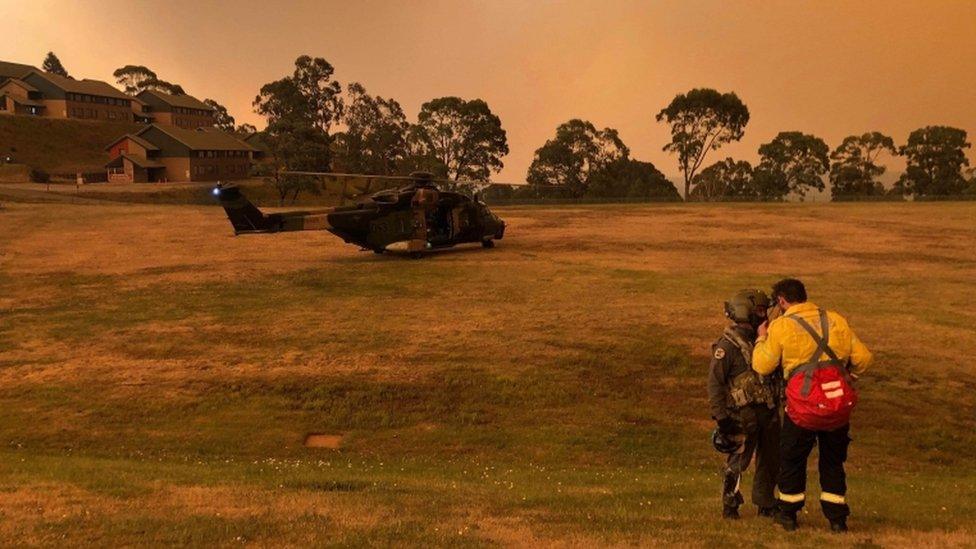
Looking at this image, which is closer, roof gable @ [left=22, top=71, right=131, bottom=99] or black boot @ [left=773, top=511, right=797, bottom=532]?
black boot @ [left=773, top=511, right=797, bottom=532]

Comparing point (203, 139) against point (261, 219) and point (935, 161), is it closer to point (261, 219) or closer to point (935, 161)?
point (261, 219)

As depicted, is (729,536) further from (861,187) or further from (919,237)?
(861,187)

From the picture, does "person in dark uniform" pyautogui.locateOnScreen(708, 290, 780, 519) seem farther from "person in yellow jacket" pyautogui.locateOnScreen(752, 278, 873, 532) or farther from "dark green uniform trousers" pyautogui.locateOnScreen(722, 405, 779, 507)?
"person in yellow jacket" pyautogui.locateOnScreen(752, 278, 873, 532)

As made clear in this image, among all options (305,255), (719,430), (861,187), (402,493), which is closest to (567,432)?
(402,493)

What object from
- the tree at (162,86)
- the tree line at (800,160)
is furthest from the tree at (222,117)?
the tree line at (800,160)

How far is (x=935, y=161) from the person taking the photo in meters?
93.8

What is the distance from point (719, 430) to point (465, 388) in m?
7.49

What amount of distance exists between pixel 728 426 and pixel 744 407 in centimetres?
31

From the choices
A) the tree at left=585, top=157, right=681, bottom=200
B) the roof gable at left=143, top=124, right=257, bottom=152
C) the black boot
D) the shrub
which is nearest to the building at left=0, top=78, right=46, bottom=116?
the roof gable at left=143, top=124, right=257, bottom=152

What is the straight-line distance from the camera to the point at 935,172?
308 ft

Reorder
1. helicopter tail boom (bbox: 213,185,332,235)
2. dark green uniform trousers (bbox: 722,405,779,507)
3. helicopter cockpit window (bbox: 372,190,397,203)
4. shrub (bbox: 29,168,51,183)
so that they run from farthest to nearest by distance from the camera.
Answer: shrub (bbox: 29,168,51,183)
helicopter cockpit window (bbox: 372,190,397,203)
helicopter tail boom (bbox: 213,185,332,235)
dark green uniform trousers (bbox: 722,405,779,507)

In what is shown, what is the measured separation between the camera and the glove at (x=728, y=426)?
279 inches

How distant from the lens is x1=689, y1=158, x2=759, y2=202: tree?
314ft

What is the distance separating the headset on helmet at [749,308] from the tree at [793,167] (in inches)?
3667
